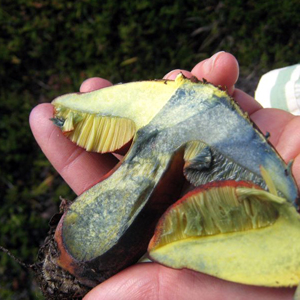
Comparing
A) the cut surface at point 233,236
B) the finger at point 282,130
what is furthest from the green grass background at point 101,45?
the cut surface at point 233,236

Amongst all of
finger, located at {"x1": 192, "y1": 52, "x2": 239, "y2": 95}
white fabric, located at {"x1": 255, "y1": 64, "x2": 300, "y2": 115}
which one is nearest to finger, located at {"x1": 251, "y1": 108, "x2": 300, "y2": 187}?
finger, located at {"x1": 192, "y1": 52, "x2": 239, "y2": 95}

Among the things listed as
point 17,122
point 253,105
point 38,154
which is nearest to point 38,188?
point 38,154

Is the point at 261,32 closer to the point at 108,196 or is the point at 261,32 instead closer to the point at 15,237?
the point at 108,196

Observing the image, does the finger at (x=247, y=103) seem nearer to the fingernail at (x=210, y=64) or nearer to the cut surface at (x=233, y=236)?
the fingernail at (x=210, y=64)

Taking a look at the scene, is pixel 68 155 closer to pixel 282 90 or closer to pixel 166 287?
pixel 166 287

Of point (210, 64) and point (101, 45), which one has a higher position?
point (101, 45)

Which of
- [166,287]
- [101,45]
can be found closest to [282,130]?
[166,287]
